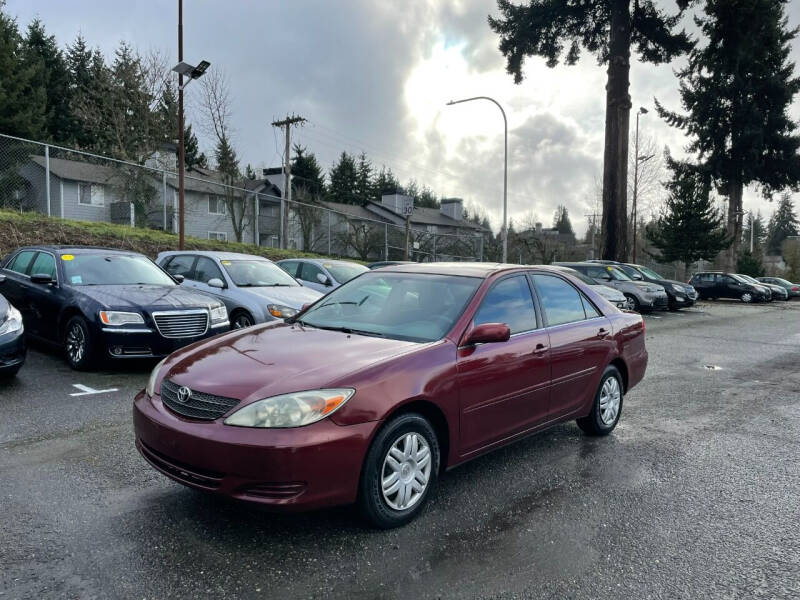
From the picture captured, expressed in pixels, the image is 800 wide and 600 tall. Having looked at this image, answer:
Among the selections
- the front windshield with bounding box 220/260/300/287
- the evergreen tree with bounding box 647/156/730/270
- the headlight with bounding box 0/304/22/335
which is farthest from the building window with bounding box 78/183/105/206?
the evergreen tree with bounding box 647/156/730/270

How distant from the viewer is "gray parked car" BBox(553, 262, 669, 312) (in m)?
19.7

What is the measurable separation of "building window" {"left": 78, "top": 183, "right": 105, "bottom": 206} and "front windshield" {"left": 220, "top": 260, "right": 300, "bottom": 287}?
48.4 feet

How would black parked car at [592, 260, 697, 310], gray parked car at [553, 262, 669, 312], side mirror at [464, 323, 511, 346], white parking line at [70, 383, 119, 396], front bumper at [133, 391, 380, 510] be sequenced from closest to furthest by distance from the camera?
1. front bumper at [133, 391, 380, 510]
2. side mirror at [464, 323, 511, 346]
3. white parking line at [70, 383, 119, 396]
4. gray parked car at [553, 262, 669, 312]
5. black parked car at [592, 260, 697, 310]

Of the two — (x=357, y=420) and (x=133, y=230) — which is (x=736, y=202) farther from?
(x=357, y=420)


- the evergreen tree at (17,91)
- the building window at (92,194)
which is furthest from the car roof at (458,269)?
the evergreen tree at (17,91)

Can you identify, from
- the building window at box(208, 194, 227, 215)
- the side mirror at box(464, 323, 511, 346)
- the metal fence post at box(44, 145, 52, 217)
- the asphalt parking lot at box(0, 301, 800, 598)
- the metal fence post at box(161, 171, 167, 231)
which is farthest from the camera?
the building window at box(208, 194, 227, 215)

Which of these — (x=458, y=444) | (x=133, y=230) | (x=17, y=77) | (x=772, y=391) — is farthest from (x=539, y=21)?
(x=17, y=77)

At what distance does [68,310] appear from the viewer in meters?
7.47

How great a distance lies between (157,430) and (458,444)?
→ 5.80 ft

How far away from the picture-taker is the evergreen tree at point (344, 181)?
7106cm

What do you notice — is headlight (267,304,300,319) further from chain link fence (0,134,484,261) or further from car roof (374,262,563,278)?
chain link fence (0,134,484,261)

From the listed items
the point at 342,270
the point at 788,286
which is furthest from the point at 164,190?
the point at 788,286

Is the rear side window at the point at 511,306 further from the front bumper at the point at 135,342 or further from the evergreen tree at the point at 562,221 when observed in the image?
the evergreen tree at the point at 562,221

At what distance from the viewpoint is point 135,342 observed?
7.10 m
